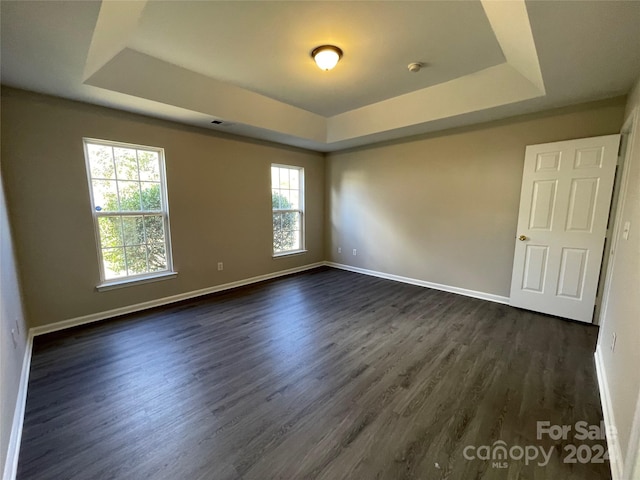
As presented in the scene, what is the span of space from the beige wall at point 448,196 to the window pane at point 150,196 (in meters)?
3.13

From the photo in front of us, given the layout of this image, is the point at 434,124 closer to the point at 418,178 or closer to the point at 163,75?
the point at 418,178

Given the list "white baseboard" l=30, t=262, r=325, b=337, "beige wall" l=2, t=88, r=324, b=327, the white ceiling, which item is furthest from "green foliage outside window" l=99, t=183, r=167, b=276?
the white ceiling

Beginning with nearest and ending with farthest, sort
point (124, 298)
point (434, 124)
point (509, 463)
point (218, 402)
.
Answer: point (509, 463), point (218, 402), point (124, 298), point (434, 124)

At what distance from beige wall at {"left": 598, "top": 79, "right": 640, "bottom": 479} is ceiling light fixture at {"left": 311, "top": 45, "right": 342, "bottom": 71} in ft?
7.94

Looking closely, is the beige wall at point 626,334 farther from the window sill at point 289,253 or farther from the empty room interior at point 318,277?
the window sill at point 289,253

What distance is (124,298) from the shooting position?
328 centimetres

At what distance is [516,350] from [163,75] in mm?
4335

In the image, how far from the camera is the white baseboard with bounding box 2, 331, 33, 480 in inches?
51.5

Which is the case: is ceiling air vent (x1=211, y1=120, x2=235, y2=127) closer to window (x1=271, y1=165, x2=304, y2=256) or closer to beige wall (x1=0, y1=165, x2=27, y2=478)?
window (x1=271, y1=165, x2=304, y2=256)

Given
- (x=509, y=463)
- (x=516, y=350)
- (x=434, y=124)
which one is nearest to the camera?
(x=509, y=463)

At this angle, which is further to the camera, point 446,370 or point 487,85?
point 487,85

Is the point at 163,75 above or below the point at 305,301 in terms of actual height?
above

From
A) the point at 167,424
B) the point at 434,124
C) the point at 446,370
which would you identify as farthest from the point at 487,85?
the point at 167,424

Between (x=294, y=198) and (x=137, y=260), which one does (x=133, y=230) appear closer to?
(x=137, y=260)
